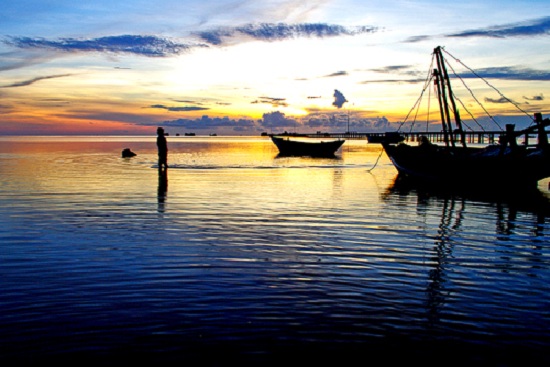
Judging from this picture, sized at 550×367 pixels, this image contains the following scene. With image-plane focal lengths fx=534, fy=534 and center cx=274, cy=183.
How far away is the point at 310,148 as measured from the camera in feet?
245

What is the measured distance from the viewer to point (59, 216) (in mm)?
16281

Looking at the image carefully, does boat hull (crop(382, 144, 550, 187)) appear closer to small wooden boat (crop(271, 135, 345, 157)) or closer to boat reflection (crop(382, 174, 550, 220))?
boat reflection (crop(382, 174, 550, 220))

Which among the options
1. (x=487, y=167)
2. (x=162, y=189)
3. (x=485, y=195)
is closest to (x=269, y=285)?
(x=162, y=189)

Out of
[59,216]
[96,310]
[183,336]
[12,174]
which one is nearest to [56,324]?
[96,310]

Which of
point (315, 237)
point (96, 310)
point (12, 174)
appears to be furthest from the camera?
point (12, 174)

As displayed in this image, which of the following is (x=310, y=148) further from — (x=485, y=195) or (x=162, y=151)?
(x=485, y=195)

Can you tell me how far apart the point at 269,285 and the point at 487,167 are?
77.6 feet

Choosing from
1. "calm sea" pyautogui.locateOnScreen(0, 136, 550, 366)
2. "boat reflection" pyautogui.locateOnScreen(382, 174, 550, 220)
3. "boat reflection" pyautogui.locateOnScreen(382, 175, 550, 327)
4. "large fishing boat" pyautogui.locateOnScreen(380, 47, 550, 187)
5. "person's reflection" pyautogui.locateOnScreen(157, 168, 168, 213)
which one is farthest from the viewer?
"large fishing boat" pyautogui.locateOnScreen(380, 47, 550, 187)

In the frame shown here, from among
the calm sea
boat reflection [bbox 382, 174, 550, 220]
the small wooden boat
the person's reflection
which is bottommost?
boat reflection [bbox 382, 174, 550, 220]

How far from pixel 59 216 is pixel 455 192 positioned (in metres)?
18.6

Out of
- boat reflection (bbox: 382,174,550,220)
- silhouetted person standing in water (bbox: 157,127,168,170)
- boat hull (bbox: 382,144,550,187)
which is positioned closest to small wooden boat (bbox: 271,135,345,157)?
silhouetted person standing in water (bbox: 157,127,168,170)

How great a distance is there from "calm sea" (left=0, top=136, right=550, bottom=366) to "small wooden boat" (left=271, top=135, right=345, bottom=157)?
53.8m

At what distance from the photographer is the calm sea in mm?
6277

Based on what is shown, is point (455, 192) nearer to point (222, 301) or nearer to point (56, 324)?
point (222, 301)
